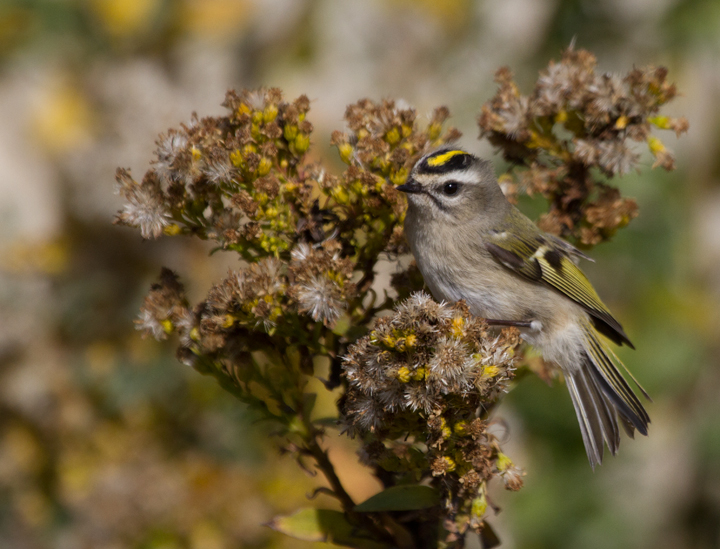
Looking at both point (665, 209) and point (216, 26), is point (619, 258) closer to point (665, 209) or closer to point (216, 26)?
point (665, 209)

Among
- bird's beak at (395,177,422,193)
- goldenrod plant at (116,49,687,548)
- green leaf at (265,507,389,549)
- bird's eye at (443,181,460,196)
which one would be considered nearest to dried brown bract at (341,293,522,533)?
goldenrod plant at (116,49,687,548)

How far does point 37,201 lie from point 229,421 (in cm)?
203

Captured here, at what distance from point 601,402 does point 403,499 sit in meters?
0.71

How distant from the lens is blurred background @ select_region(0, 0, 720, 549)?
2.44m

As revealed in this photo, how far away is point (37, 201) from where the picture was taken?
3.82 meters

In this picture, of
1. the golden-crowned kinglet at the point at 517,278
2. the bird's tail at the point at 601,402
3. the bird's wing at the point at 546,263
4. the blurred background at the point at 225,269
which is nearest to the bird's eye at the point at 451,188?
the golden-crowned kinglet at the point at 517,278

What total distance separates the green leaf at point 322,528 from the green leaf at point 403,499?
141 mm

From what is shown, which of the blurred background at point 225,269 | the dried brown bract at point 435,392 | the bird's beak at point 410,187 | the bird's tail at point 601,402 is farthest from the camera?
the blurred background at point 225,269

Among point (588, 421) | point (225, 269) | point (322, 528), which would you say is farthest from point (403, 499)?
point (225, 269)

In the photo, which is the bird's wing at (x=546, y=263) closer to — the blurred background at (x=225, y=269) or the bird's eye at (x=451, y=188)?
the bird's eye at (x=451, y=188)

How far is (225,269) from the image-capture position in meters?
2.98

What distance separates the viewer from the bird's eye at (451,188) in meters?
1.89

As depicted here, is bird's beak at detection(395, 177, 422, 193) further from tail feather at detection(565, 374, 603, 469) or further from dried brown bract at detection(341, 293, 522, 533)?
tail feather at detection(565, 374, 603, 469)

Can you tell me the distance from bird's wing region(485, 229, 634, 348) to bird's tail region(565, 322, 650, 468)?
0.30 feet
